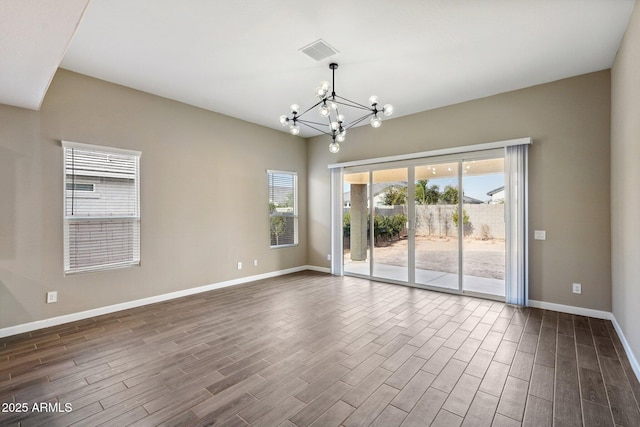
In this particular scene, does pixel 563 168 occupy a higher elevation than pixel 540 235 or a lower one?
higher

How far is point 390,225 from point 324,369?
362 centimetres

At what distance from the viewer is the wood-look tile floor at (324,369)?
2.03 meters

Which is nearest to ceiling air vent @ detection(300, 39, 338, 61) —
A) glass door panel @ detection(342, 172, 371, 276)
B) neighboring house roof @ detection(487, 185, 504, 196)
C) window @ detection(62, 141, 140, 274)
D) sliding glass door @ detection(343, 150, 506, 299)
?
sliding glass door @ detection(343, 150, 506, 299)

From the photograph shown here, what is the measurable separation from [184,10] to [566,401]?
441 cm

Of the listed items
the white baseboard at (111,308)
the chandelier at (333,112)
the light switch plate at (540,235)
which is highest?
the chandelier at (333,112)

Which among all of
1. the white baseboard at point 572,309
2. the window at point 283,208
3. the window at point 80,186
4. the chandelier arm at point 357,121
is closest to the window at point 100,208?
the window at point 80,186

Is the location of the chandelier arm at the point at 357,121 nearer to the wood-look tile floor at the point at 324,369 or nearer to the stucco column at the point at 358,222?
the stucco column at the point at 358,222

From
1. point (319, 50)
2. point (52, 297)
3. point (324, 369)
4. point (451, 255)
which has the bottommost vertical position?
point (324, 369)

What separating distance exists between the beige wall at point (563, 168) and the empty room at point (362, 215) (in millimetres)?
27

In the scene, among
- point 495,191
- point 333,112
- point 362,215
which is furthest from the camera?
point 362,215

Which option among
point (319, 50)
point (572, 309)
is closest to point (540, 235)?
point (572, 309)

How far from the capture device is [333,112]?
5355 millimetres

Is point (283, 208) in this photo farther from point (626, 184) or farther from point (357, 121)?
point (626, 184)

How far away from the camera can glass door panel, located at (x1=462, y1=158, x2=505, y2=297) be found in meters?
4.58
